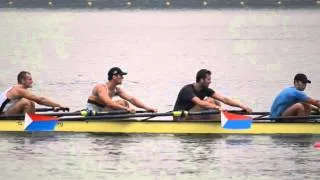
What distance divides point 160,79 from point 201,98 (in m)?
25.9

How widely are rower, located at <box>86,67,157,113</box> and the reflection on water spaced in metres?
0.65

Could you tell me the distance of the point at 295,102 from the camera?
77.7ft

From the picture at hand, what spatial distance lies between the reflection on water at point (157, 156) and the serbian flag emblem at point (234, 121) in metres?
0.46

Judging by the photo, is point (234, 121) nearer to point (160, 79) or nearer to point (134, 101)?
point (134, 101)

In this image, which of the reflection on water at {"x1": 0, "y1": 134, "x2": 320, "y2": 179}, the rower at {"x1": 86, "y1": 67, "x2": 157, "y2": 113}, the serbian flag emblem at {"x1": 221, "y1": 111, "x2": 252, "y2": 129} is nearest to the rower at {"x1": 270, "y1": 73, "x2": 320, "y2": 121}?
the reflection on water at {"x1": 0, "y1": 134, "x2": 320, "y2": 179}

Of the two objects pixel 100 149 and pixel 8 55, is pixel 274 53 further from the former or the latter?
pixel 100 149

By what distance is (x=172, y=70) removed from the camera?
182 feet

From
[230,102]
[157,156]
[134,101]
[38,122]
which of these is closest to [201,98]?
[230,102]

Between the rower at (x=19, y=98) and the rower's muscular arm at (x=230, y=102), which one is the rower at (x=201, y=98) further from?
the rower at (x=19, y=98)

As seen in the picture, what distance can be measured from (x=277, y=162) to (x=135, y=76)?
29761 millimetres

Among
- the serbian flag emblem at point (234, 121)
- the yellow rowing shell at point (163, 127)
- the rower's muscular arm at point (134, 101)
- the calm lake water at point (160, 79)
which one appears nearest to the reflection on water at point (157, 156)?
the calm lake water at point (160, 79)

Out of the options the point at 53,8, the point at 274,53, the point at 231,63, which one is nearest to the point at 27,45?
the point at 274,53

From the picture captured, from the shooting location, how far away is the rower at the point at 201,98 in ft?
77.4

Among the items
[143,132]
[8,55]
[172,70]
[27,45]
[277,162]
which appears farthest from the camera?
[27,45]
